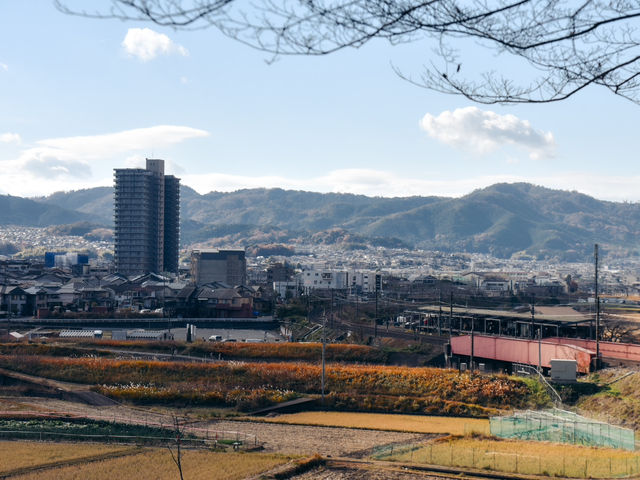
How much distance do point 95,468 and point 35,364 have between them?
1804cm

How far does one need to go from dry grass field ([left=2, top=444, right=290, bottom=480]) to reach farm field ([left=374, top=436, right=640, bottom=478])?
3409mm

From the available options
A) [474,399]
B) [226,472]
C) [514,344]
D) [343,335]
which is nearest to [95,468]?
[226,472]

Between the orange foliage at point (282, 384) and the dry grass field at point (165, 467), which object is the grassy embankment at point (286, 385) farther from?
the dry grass field at point (165, 467)

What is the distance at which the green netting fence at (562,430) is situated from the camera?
63.4ft

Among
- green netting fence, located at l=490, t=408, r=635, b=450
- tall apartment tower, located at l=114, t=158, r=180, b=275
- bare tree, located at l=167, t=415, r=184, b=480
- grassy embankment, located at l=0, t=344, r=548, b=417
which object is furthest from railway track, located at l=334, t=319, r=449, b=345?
tall apartment tower, located at l=114, t=158, r=180, b=275

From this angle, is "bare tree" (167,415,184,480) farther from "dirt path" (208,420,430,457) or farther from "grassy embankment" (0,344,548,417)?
"grassy embankment" (0,344,548,417)

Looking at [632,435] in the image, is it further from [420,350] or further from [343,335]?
[343,335]

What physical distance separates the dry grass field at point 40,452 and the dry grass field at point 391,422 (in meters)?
6.85

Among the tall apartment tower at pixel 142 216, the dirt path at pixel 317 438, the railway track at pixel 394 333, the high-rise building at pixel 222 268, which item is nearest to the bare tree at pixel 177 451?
the dirt path at pixel 317 438

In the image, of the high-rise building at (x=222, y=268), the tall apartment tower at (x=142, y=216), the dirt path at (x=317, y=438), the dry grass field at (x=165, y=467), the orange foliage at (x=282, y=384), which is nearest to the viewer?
the dry grass field at (x=165, y=467)

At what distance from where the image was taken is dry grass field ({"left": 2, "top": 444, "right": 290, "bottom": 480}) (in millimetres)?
16375

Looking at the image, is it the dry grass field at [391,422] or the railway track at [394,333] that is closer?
the dry grass field at [391,422]

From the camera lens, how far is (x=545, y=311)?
156 ft

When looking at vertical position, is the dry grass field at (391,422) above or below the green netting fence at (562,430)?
below
